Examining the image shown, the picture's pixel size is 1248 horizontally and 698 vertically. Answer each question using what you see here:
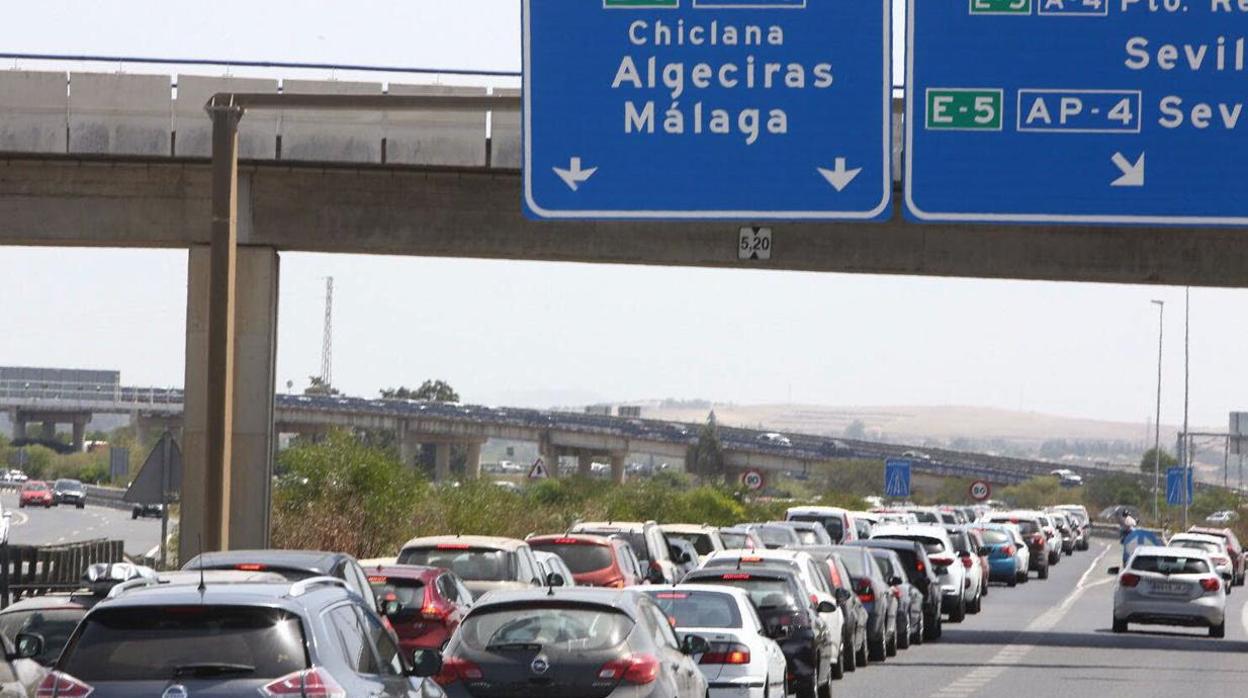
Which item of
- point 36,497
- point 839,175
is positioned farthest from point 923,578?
point 36,497

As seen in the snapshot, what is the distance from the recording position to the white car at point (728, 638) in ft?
59.2

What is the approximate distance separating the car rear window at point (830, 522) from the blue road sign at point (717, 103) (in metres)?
28.4

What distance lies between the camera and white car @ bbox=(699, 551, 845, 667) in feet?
75.7

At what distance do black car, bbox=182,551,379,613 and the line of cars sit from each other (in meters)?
0.03

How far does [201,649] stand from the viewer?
10.3 m

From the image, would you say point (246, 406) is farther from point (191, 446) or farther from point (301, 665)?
point (301, 665)

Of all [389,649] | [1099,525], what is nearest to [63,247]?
[389,649]

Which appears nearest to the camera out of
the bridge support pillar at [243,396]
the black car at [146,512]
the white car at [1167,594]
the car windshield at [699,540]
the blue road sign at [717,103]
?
the blue road sign at [717,103]

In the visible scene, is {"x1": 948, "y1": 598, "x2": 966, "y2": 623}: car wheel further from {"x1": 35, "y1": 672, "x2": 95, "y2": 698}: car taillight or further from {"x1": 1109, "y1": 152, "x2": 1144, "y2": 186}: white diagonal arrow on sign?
{"x1": 35, "y1": 672, "x2": 95, "y2": 698}: car taillight

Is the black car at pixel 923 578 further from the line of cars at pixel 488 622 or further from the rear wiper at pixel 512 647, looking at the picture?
the rear wiper at pixel 512 647

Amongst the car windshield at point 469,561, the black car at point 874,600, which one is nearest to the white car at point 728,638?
the car windshield at point 469,561

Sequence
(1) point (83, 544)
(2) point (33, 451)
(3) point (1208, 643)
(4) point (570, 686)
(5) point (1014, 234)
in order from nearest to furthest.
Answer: (4) point (570, 686) < (5) point (1014, 234) < (3) point (1208, 643) < (1) point (83, 544) < (2) point (33, 451)

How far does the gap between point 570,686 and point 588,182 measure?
8850 millimetres

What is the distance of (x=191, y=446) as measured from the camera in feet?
97.7
